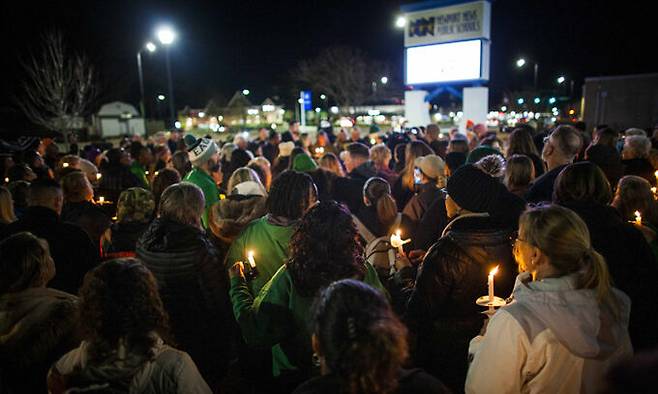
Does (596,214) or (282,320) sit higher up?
(596,214)

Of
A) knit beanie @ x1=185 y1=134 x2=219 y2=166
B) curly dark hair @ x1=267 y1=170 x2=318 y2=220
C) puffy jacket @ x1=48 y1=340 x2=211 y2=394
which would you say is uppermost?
knit beanie @ x1=185 y1=134 x2=219 y2=166

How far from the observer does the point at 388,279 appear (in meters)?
4.75

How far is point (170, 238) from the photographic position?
11.7 feet

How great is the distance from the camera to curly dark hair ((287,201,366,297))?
2.66 metres

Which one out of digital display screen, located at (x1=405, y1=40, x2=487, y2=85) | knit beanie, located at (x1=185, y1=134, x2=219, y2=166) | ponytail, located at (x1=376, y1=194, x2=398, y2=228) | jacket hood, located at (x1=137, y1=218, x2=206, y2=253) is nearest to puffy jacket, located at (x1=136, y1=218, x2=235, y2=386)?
jacket hood, located at (x1=137, y1=218, x2=206, y2=253)

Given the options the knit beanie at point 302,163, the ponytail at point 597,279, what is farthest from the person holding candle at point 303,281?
the knit beanie at point 302,163

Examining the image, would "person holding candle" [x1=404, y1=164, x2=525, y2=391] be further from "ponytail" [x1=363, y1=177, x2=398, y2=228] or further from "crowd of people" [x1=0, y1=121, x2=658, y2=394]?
"ponytail" [x1=363, y1=177, x2=398, y2=228]

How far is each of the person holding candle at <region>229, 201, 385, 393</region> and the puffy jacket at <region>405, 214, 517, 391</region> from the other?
0.49 meters

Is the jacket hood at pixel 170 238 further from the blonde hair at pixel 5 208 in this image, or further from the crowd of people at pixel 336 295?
the blonde hair at pixel 5 208

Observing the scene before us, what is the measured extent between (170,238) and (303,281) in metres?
1.40

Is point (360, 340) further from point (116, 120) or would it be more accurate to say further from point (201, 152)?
point (116, 120)

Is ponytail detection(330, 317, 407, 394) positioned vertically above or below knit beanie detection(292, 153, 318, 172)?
below

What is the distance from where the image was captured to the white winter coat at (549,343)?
222cm

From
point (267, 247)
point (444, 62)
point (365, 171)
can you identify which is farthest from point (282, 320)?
point (444, 62)
